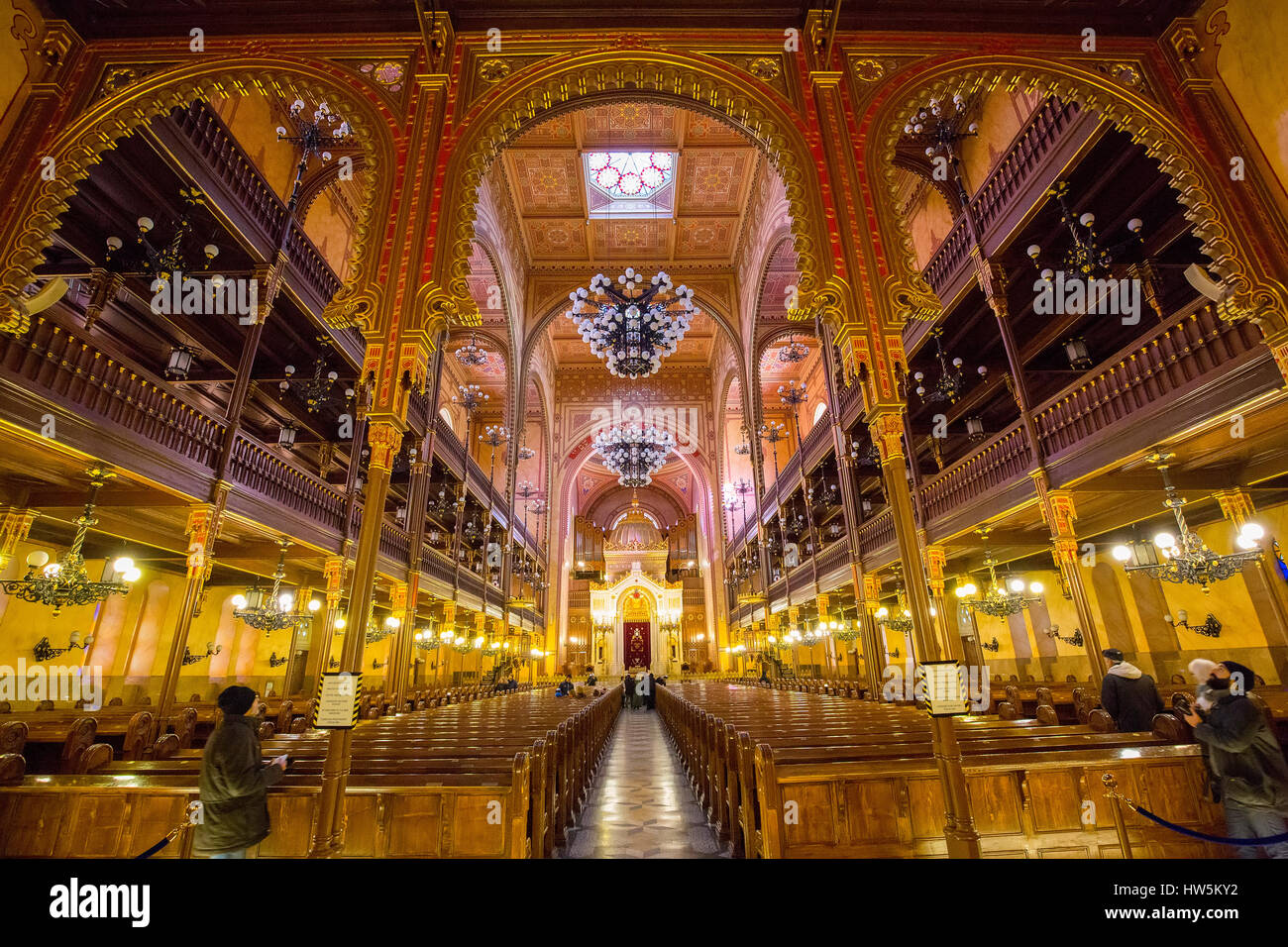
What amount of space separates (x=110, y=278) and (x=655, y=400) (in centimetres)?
2414

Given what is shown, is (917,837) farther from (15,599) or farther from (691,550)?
(691,550)

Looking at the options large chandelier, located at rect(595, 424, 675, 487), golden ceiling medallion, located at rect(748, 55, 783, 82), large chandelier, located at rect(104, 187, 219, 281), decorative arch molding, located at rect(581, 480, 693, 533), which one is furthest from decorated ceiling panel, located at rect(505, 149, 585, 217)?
decorative arch molding, located at rect(581, 480, 693, 533)

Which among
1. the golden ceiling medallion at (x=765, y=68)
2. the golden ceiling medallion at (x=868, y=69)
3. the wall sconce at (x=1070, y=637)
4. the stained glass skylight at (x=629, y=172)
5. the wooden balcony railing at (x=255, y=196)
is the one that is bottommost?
the wall sconce at (x=1070, y=637)

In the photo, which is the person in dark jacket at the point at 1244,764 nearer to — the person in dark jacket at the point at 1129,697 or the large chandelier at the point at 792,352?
the person in dark jacket at the point at 1129,697

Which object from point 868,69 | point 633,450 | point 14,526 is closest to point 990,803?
point 868,69

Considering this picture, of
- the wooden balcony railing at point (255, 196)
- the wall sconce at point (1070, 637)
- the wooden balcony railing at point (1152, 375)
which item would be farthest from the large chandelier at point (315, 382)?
the wall sconce at point (1070, 637)

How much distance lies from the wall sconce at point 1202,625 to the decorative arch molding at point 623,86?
12558 millimetres

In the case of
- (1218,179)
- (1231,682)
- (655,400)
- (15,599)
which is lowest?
(1231,682)

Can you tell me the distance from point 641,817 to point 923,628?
13.6ft

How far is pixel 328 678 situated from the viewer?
3562mm

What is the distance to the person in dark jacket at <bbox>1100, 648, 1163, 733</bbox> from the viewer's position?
548 centimetres

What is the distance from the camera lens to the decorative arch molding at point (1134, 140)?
506cm

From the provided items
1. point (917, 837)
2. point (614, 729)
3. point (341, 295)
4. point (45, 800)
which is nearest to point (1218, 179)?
point (917, 837)

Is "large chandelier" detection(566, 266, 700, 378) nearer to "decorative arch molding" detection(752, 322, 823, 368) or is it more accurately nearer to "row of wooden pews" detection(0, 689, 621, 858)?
"decorative arch molding" detection(752, 322, 823, 368)
